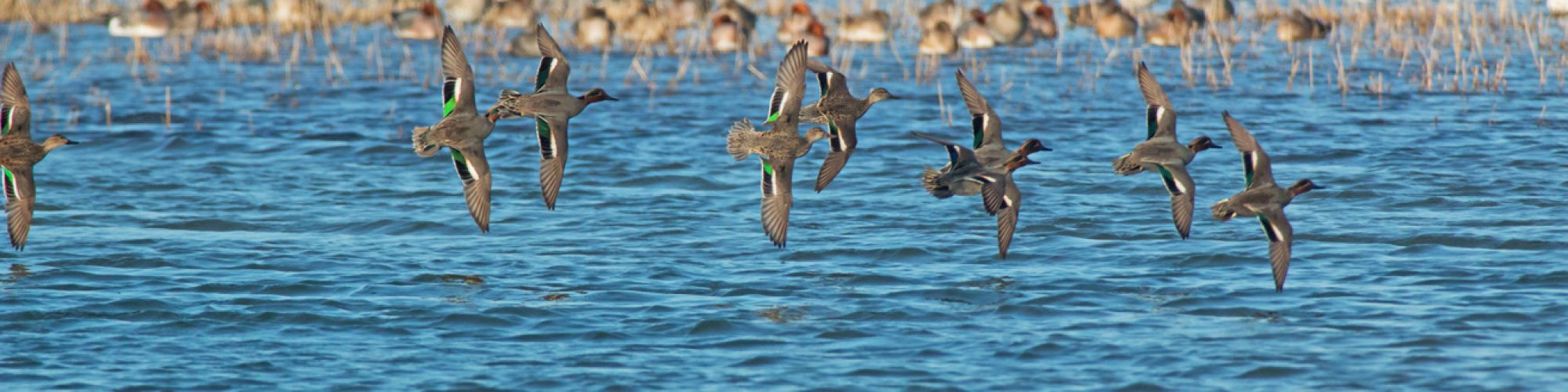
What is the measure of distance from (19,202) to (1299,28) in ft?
62.1

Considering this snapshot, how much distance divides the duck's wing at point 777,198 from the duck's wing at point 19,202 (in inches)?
153

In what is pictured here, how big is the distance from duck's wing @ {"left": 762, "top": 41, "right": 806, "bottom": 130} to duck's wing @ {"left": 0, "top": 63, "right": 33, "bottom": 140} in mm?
3819

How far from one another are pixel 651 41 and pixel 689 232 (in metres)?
13.8

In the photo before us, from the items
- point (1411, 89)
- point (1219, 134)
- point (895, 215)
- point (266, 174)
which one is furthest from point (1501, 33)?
point (266, 174)

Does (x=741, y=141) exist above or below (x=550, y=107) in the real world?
below

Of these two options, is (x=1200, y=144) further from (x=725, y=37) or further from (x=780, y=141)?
(x=725, y=37)

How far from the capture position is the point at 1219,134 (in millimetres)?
18578

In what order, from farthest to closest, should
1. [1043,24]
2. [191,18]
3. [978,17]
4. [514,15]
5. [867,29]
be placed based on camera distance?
[514,15]
[191,18]
[1043,24]
[978,17]
[867,29]

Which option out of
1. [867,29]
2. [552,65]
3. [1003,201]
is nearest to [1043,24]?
[867,29]

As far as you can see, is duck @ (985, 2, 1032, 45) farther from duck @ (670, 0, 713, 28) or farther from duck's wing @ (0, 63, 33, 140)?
duck's wing @ (0, 63, 33, 140)

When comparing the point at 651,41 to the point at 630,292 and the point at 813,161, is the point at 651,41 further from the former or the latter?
the point at 630,292

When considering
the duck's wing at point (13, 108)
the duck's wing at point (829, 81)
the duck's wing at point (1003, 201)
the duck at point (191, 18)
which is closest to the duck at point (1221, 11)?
the duck at point (191, 18)

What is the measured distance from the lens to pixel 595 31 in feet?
88.5

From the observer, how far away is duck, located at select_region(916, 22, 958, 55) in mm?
25734
